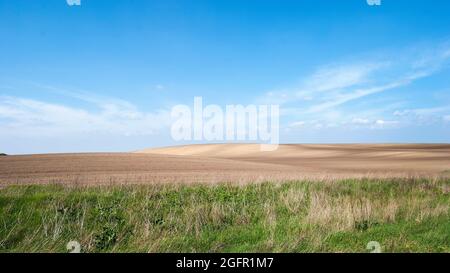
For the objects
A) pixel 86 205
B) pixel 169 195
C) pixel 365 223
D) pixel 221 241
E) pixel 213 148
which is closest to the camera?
pixel 221 241

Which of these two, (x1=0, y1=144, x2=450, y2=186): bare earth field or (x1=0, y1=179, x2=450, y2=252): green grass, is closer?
(x1=0, y1=179, x2=450, y2=252): green grass

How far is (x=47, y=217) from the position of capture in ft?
36.1

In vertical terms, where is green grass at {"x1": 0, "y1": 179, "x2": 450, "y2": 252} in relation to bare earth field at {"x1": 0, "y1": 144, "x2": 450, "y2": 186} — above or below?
above

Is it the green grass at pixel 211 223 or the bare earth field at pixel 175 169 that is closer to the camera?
the green grass at pixel 211 223

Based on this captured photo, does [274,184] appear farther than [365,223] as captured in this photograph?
Yes

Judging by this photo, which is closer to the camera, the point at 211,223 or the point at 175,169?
the point at 211,223

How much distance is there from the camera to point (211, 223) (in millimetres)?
11297

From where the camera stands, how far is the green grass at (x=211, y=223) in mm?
9148

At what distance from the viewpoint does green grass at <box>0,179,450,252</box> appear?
30.0ft

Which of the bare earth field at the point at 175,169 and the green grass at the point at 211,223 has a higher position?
the green grass at the point at 211,223

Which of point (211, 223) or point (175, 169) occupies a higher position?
point (211, 223)
